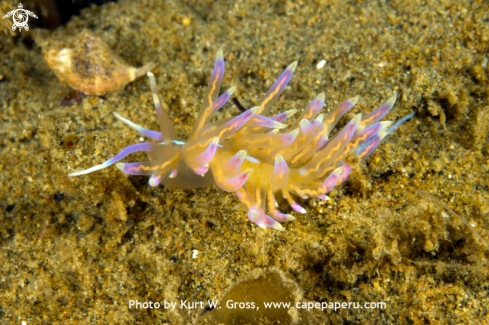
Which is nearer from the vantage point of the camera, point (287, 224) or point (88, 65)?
point (287, 224)

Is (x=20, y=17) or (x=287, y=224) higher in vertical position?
(x=20, y=17)

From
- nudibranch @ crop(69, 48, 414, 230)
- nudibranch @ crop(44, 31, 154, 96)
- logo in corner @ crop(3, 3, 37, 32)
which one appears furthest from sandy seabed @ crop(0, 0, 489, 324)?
logo in corner @ crop(3, 3, 37, 32)

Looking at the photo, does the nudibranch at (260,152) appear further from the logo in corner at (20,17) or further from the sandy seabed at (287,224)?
the logo in corner at (20,17)

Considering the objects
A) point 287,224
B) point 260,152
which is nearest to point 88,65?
point 260,152

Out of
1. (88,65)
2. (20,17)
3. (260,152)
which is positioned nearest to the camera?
(260,152)

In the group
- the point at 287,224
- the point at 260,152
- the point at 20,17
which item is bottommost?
the point at 287,224

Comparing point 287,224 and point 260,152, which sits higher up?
point 260,152

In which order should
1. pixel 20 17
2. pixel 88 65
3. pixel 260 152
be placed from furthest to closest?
pixel 20 17
pixel 88 65
pixel 260 152

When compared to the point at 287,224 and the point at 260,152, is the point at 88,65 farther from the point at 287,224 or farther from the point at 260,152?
the point at 287,224
